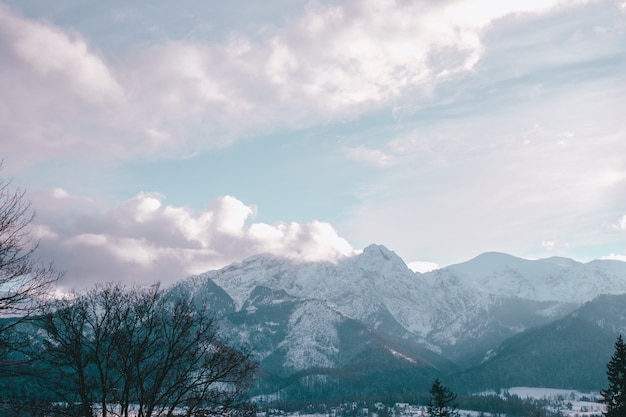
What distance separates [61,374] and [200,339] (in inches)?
A: 285

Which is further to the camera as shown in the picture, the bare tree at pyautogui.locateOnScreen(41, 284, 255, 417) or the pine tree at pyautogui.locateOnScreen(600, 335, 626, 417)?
the pine tree at pyautogui.locateOnScreen(600, 335, 626, 417)

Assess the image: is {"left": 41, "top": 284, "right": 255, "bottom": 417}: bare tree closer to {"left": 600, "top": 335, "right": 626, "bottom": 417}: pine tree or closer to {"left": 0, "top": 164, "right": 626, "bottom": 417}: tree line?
{"left": 0, "top": 164, "right": 626, "bottom": 417}: tree line

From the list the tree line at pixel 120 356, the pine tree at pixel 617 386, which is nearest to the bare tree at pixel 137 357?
the tree line at pixel 120 356

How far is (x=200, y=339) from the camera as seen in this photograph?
30.3 metres

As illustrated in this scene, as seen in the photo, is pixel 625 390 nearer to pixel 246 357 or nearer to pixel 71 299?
pixel 246 357

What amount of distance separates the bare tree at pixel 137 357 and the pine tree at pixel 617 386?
42.4 meters

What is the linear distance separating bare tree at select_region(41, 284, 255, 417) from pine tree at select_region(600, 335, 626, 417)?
42431 mm

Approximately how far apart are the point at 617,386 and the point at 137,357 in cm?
4989

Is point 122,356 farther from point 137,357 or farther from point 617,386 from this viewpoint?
point 617,386

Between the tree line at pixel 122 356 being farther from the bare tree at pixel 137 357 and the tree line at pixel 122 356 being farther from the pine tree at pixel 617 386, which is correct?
the pine tree at pixel 617 386

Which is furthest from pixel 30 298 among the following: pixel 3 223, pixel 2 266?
pixel 3 223

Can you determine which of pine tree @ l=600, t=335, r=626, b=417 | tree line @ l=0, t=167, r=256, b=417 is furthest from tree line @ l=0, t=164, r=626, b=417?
pine tree @ l=600, t=335, r=626, b=417

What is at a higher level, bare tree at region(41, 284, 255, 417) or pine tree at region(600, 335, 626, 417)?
bare tree at region(41, 284, 255, 417)

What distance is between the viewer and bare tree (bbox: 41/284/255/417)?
2653 cm
